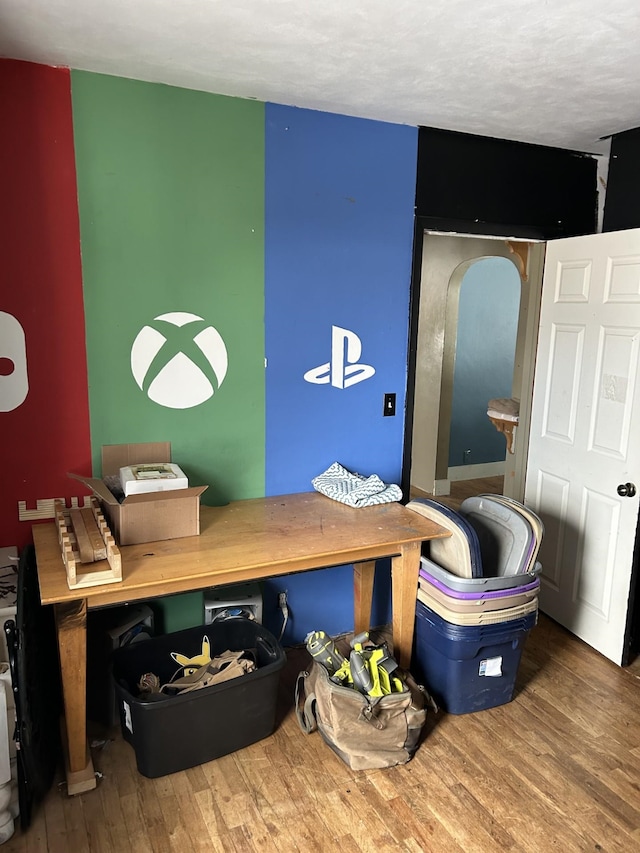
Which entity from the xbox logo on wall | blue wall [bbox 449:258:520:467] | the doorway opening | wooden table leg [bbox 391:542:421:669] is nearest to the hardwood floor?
wooden table leg [bbox 391:542:421:669]

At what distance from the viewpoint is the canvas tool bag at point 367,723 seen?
224 cm

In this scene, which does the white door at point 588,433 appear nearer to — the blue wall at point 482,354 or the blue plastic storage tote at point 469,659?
the blue plastic storage tote at point 469,659

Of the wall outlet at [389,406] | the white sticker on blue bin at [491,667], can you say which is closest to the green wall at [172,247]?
the wall outlet at [389,406]

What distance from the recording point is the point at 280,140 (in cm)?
264

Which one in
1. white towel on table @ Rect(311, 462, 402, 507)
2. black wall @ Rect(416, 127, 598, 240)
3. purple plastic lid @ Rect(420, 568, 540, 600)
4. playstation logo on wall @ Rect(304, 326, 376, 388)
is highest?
black wall @ Rect(416, 127, 598, 240)

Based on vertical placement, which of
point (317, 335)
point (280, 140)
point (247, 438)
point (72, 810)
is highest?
point (280, 140)

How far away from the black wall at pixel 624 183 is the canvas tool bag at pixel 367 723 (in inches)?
95.0

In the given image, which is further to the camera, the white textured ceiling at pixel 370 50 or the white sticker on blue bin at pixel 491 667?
the white sticker on blue bin at pixel 491 667

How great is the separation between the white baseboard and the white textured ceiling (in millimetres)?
3708

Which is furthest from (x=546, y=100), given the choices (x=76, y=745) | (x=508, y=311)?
(x=508, y=311)

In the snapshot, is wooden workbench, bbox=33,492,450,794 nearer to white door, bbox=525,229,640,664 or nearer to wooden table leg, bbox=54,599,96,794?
wooden table leg, bbox=54,599,96,794

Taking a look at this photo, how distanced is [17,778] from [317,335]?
77.2 inches

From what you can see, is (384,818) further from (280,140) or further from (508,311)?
(508,311)

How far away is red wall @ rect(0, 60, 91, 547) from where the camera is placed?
225cm
